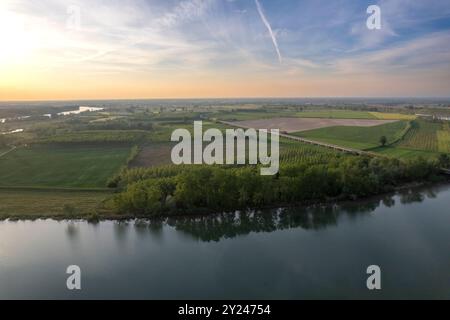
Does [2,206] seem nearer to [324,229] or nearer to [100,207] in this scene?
[100,207]

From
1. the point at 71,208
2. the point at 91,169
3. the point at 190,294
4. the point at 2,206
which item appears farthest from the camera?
the point at 91,169

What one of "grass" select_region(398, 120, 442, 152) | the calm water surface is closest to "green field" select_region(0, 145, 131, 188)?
the calm water surface

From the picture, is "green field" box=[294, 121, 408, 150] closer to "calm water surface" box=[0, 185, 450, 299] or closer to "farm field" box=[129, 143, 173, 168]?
"calm water surface" box=[0, 185, 450, 299]

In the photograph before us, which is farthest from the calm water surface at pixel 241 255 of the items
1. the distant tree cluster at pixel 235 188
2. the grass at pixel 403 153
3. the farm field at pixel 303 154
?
the grass at pixel 403 153
